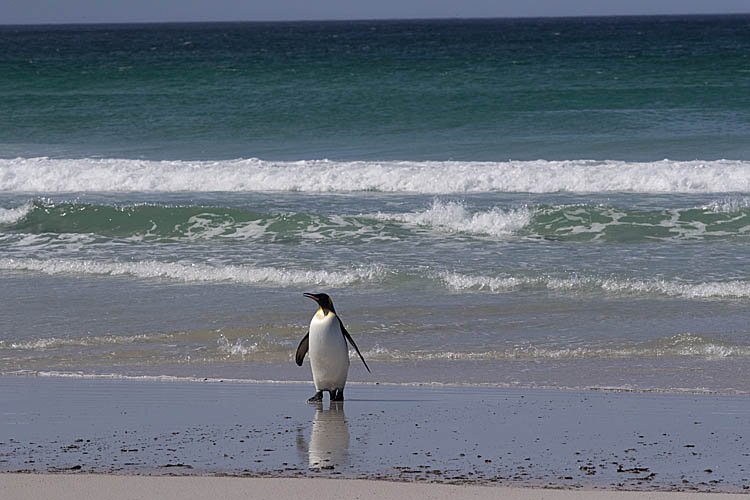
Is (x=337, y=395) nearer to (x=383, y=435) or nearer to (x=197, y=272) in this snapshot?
(x=383, y=435)

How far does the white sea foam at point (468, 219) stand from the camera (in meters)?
12.3

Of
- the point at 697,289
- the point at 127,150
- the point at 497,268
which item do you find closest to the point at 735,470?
the point at 697,289

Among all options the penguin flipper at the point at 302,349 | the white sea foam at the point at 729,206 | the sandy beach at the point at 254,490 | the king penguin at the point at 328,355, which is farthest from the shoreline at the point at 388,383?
the white sea foam at the point at 729,206

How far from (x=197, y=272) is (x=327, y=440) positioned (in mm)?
5337

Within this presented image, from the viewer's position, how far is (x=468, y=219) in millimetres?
12570

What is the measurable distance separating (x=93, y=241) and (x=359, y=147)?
10234 mm

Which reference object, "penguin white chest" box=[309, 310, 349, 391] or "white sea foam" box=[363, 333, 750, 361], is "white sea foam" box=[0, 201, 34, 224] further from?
"penguin white chest" box=[309, 310, 349, 391]

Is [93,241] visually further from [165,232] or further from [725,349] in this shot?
[725,349]

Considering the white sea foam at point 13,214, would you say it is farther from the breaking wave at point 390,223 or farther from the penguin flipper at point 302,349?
the penguin flipper at point 302,349

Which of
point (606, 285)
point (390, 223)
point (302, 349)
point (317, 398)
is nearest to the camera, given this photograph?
point (317, 398)

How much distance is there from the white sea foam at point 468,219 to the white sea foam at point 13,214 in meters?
4.57

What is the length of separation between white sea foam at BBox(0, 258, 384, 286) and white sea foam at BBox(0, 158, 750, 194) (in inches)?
242

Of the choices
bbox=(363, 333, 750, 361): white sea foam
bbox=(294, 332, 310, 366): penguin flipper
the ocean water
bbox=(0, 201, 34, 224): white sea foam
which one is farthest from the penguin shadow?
bbox=(0, 201, 34, 224): white sea foam

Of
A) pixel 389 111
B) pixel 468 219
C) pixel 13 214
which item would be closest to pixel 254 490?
pixel 468 219
